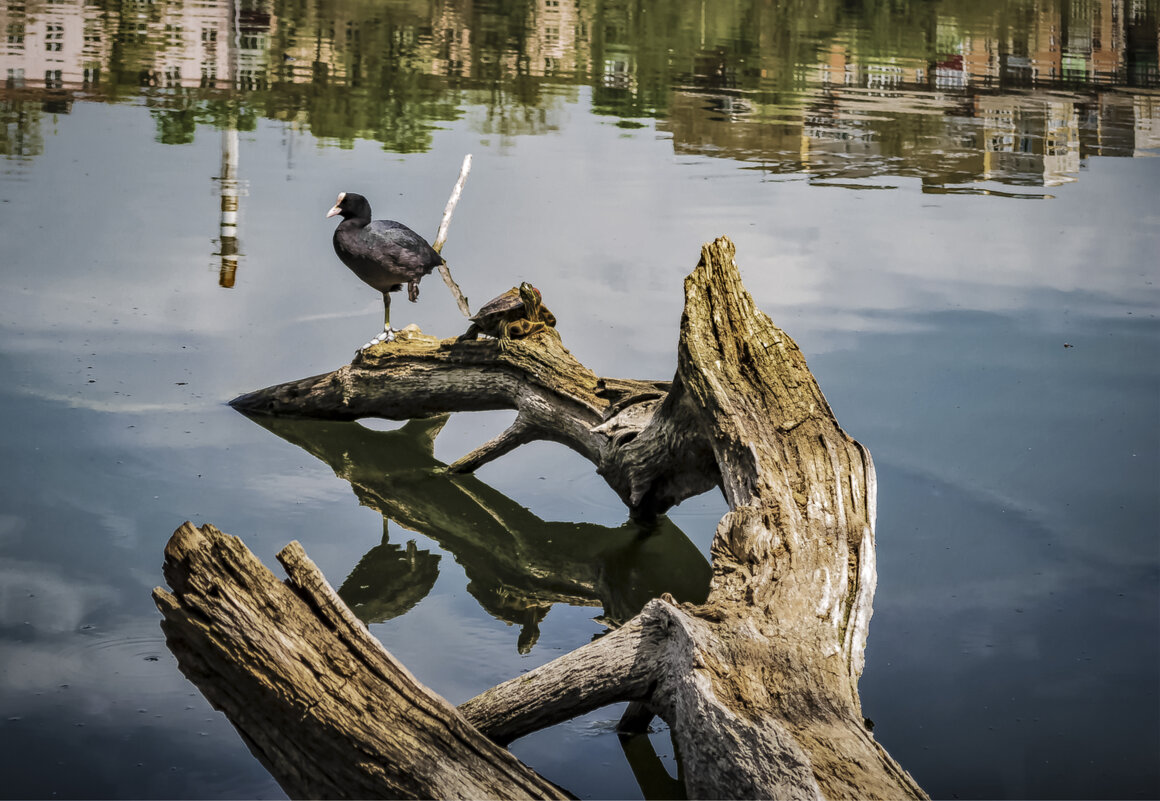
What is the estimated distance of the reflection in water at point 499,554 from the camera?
177 inches

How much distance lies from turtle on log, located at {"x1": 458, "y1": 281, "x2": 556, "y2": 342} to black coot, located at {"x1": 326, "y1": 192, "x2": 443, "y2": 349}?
0.54 metres

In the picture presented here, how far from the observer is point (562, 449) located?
611cm

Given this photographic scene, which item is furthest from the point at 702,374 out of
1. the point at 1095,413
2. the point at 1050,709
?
the point at 1095,413

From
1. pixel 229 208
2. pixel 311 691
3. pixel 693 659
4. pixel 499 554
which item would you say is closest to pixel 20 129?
pixel 229 208

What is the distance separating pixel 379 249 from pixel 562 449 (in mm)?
1409

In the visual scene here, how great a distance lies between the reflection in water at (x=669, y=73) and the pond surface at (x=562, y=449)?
0.30 ft

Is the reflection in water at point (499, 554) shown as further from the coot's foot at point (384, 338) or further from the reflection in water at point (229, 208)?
the reflection in water at point (229, 208)

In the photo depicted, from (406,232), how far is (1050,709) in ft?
12.2

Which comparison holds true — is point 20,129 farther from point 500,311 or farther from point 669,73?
point 669,73

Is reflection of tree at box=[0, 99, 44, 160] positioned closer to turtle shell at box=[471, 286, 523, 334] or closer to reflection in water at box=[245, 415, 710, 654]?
reflection in water at box=[245, 415, 710, 654]

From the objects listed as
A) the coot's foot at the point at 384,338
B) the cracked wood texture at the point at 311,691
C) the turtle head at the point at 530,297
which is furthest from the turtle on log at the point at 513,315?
the cracked wood texture at the point at 311,691

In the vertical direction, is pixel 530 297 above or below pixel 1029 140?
below

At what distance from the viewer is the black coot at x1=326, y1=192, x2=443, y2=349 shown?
19.0 ft

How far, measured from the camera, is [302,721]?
269cm
